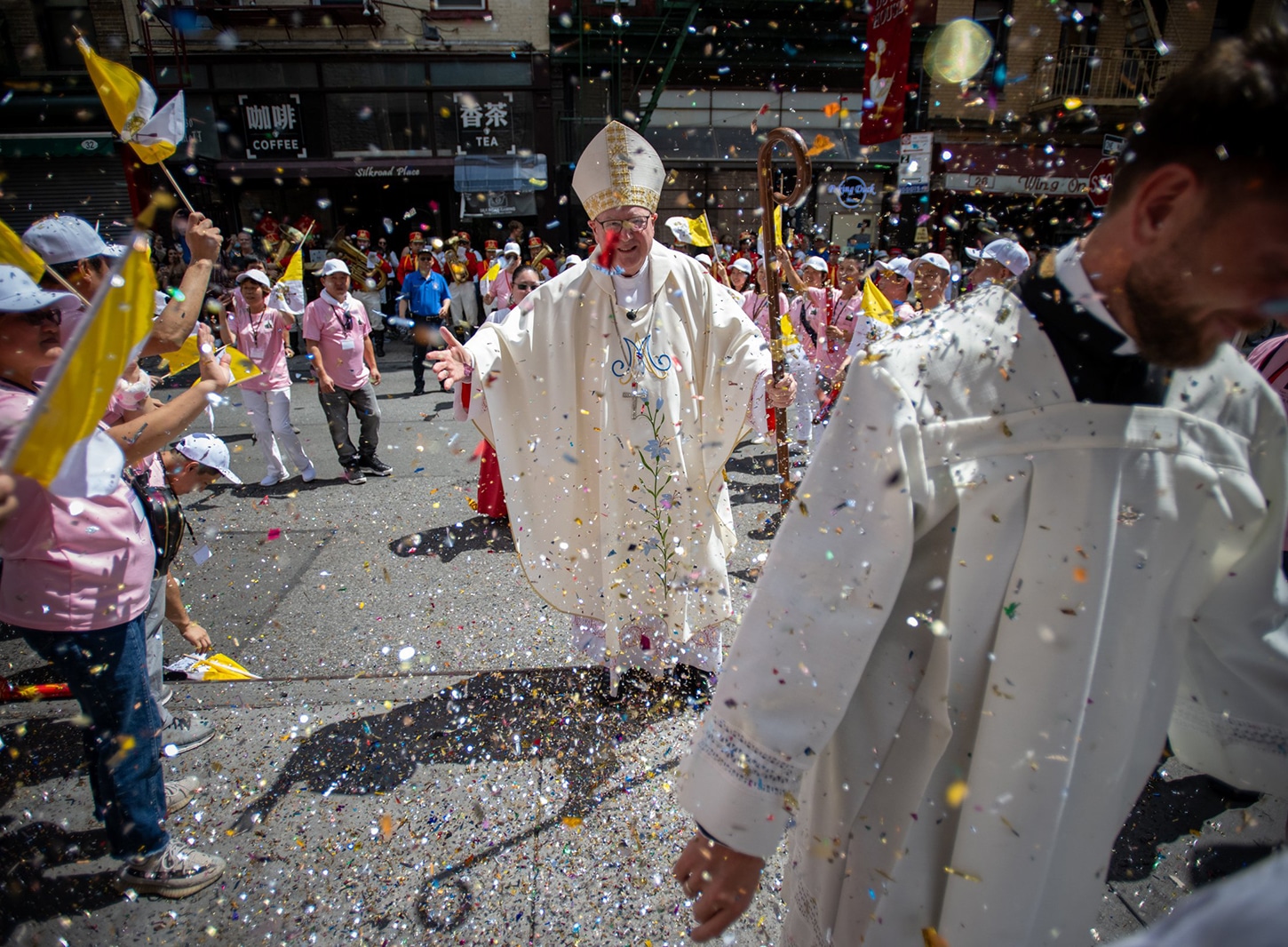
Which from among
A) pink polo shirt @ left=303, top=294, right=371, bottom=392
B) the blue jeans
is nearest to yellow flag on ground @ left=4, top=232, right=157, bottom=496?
the blue jeans

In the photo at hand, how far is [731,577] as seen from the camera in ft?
15.1

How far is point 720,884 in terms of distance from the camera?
45.0 inches

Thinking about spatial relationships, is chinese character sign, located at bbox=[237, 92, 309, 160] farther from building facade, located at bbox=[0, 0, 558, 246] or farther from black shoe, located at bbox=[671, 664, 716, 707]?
black shoe, located at bbox=[671, 664, 716, 707]

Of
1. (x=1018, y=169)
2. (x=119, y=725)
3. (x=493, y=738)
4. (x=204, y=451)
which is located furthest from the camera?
(x=1018, y=169)

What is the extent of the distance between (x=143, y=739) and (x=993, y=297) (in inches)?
103

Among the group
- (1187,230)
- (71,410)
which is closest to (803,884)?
(1187,230)

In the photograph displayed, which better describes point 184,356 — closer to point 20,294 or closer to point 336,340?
point 20,294

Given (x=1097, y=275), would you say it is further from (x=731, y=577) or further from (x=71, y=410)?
(x=731, y=577)

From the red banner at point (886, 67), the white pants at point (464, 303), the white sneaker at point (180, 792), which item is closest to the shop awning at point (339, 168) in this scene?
the white pants at point (464, 303)

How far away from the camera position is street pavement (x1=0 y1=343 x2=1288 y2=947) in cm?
216

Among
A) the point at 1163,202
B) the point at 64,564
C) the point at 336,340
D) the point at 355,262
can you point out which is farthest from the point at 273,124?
the point at 1163,202

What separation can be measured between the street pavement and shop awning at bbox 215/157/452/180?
15144mm

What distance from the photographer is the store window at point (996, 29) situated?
16.2m

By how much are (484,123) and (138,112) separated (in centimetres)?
1607
